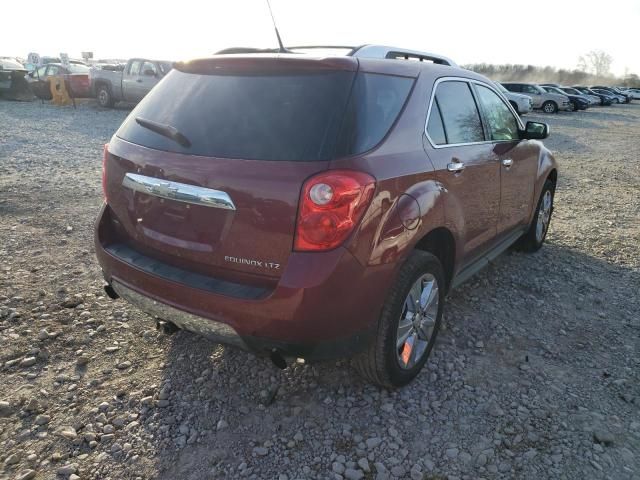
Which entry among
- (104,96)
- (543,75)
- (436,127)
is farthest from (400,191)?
(543,75)

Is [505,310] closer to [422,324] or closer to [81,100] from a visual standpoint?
[422,324]

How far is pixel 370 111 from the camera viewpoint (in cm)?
236

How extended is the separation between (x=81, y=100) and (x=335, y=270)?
23.6m

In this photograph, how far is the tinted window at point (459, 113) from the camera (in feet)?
9.89

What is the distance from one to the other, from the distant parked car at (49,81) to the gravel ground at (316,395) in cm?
1763

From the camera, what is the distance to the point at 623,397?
282 centimetres

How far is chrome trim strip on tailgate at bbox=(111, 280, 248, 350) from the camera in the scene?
228cm

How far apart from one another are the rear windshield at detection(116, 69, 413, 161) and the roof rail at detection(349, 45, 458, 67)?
1.60 ft

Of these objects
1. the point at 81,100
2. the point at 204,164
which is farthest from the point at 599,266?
the point at 81,100

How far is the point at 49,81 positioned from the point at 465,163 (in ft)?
71.3

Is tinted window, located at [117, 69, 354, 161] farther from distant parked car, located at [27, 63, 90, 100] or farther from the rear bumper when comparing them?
distant parked car, located at [27, 63, 90, 100]

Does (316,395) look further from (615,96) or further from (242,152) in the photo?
(615,96)

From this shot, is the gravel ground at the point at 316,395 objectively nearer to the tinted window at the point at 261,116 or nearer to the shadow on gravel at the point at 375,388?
the shadow on gravel at the point at 375,388

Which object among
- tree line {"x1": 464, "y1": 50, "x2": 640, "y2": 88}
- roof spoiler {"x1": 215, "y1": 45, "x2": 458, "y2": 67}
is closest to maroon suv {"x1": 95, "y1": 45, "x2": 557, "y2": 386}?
roof spoiler {"x1": 215, "y1": 45, "x2": 458, "y2": 67}
